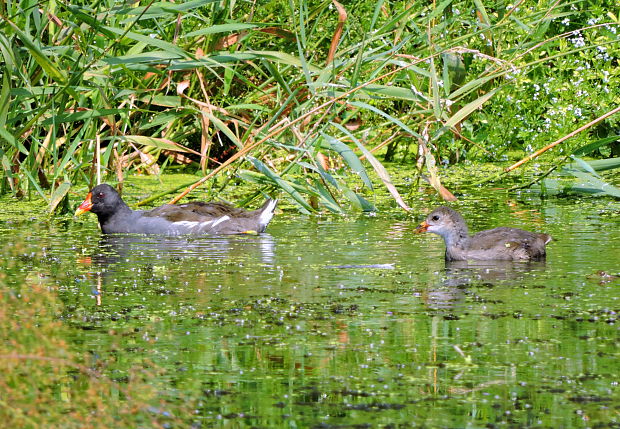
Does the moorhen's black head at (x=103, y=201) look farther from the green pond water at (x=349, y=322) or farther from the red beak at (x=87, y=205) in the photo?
the green pond water at (x=349, y=322)

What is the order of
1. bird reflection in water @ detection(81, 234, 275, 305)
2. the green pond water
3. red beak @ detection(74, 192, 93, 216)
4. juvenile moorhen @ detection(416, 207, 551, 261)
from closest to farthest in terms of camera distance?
the green pond water, bird reflection in water @ detection(81, 234, 275, 305), juvenile moorhen @ detection(416, 207, 551, 261), red beak @ detection(74, 192, 93, 216)

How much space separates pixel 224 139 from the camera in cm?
1235

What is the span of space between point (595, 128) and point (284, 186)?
5201mm

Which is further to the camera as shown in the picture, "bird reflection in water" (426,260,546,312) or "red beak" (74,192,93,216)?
"red beak" (74,192,93,216)

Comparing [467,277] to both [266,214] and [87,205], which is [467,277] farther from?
[87,205]

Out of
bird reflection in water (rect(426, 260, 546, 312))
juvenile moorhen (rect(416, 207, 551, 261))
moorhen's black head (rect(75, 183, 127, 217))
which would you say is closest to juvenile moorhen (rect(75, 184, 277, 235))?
moorhen's black head (rect(75, 183, 127, 217))

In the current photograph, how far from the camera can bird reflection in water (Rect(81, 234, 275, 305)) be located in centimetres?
802

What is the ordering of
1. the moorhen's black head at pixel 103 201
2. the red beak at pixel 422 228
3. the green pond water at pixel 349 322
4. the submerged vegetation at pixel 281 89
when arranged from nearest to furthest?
1. the green pond water at pixel 349 322
2. the submerged vegetation at pixel 281 89
3. the red beak at pixel 422 228
4. the moorhen's black head at pixel 103 201

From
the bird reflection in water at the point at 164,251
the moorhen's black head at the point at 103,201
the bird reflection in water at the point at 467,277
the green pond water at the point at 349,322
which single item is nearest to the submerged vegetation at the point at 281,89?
the moorhen's black head at the point at 103,201

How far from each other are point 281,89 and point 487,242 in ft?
9.58

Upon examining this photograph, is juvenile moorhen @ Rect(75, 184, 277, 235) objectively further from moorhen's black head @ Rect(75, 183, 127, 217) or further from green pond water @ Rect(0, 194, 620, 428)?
green pond water @ Rect(0, 194, 620, 428)

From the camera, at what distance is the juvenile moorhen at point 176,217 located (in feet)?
32.0

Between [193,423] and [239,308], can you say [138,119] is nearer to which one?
[239,308]

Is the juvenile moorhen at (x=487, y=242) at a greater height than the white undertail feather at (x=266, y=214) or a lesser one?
lesser
